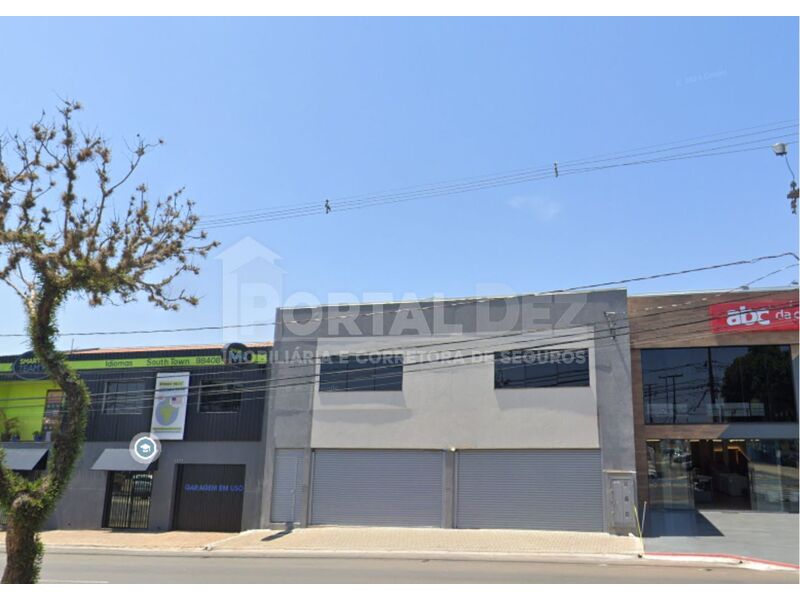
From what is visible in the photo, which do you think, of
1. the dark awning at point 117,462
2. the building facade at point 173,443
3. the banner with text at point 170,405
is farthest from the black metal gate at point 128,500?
the banner with text at point 170,405

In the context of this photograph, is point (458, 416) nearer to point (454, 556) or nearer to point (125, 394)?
point (454, 556)

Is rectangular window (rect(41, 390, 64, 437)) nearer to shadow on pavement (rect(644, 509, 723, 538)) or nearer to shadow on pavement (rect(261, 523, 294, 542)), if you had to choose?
shadow on pavement (rect(261, 523, 294, 542))

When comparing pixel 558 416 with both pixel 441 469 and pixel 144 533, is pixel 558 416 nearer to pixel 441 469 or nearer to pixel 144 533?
pixel 441 469

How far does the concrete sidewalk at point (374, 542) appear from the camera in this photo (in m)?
19.2

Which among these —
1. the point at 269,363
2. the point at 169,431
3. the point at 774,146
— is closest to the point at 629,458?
the point at 774,146

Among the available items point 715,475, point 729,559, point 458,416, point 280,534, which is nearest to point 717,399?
point 715,475

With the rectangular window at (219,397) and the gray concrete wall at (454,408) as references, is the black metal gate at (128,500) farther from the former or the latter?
the gray concrete wall at (454,408)

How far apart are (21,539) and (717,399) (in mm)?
21353

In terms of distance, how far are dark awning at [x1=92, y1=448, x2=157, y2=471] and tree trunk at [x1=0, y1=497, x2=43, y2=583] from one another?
17.4 metres

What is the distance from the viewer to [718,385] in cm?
2295

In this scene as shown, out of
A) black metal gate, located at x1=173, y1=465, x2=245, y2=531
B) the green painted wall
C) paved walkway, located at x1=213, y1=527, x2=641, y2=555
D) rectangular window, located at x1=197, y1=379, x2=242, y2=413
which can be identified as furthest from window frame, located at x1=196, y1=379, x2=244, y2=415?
the green painted wall

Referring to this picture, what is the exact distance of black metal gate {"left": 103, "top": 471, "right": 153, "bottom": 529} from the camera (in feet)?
86.1

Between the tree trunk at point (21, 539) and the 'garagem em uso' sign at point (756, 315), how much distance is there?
21.3m

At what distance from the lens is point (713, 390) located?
23.0 meters
